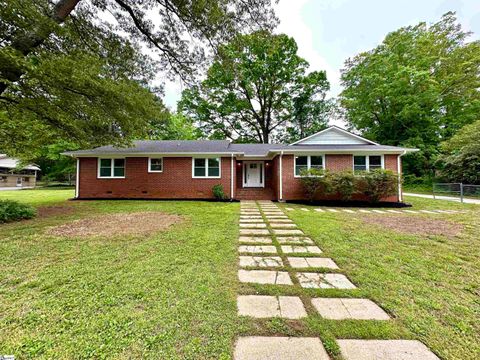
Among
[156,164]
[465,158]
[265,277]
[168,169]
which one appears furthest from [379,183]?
[156,164]

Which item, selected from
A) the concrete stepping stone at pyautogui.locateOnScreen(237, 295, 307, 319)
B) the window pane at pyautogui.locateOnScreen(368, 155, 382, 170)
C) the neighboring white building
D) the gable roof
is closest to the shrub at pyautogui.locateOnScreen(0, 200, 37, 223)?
the concrete stepping stone at pyautogui.locateOnScreen(237, 295, 307, 319)

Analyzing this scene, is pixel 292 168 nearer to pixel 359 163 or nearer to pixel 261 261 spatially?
pixel 359 163

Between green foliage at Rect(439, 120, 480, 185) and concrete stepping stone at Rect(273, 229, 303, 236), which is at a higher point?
green foliage at Rect(439, 120, 480, 185)

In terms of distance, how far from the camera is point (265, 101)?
23.9 meters

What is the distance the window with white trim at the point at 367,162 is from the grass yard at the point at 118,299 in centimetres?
935

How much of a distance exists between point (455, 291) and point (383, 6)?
67.7 feet

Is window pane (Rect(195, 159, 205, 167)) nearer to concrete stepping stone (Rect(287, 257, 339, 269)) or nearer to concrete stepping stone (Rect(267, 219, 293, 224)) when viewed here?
concrete stepping stone (Rect(267, 219, 293, 224))

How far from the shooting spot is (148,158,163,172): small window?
11539 millimetres

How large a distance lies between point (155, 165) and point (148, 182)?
1030 millimetres

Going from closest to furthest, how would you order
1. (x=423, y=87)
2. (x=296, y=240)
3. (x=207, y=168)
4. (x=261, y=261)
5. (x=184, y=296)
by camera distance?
(x=184, y=296) → (x=261, y=261) → (x=296, y=240) → (x=207, y=168) → (x=423, y=87)

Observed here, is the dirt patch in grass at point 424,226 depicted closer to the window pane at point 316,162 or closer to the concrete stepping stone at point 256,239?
the concrete stepping stone at point 256,239

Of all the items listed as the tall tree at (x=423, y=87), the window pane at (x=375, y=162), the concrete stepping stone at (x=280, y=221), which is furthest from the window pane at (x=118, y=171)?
the tall tree at (x=423, y=87)

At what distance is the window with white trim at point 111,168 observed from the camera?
11.6 meters

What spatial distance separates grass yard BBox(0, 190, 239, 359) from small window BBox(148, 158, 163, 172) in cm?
777
